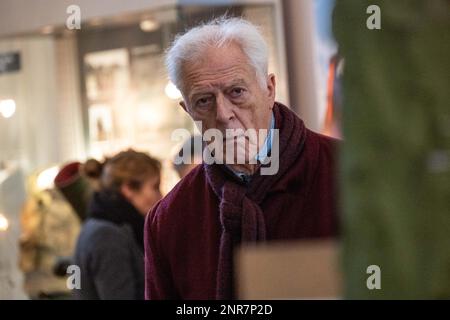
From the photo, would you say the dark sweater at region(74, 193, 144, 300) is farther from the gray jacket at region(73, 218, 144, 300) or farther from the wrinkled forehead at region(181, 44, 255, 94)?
the wrinkled forehead at region(181, 44, 255, 94)

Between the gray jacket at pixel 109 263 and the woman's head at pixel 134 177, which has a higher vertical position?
the woman's head at pixel 134 177

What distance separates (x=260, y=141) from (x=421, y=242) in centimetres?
145

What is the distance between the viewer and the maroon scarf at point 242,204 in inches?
70.2

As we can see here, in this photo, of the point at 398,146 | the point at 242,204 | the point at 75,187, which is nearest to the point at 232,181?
the point at 242,204

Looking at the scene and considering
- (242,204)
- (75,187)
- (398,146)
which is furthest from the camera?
(75,187)

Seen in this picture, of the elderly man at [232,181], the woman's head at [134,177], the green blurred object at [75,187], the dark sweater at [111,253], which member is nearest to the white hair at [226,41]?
the elderly man at [232,181]

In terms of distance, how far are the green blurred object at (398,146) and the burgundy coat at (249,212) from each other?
54.2 inches

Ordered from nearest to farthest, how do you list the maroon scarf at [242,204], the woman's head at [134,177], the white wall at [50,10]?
the maroon scarf at [242,204], the woman's head at [134,177], the white wall at [50,10]

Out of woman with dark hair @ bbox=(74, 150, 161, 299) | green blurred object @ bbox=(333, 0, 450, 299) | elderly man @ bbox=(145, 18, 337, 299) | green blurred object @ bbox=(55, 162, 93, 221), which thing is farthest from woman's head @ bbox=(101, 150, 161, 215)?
green blurred object @ bbox=(333, 0, 450, 299)

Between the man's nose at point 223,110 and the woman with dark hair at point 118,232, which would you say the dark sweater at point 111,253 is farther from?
the man's nose at point 223,110

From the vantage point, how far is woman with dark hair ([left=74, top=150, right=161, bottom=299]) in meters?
2.30

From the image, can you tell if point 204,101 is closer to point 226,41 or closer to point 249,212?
point 226,41

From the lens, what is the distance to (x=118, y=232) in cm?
235

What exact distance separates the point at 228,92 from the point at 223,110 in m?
0.04
